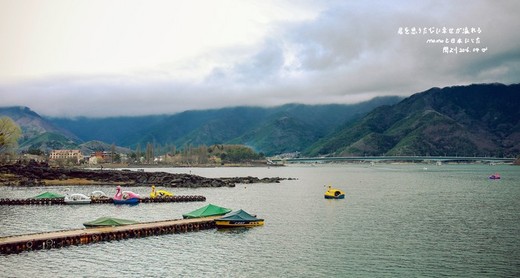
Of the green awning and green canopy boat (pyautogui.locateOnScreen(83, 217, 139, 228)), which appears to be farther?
the green awning

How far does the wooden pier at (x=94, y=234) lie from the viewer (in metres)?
52.8

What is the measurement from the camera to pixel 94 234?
58969 millimetres

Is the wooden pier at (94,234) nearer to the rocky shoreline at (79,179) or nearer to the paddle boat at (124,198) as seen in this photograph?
the paddle boat at (124,198)

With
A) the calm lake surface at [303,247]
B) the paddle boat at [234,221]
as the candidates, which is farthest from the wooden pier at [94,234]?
the calm lake surface at [303,247]

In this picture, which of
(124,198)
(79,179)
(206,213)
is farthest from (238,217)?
(79,179)

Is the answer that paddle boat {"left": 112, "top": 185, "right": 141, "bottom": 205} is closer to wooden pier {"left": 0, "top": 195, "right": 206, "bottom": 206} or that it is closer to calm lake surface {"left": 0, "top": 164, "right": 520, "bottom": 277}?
wooden pier {"left": 0, "top": 195, "right": 206, "bottom": 206}

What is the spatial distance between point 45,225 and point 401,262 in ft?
164

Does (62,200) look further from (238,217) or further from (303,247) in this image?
(303,247)

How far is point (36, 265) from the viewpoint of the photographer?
46.5 m

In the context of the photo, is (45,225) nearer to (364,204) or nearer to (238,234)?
(238,234)

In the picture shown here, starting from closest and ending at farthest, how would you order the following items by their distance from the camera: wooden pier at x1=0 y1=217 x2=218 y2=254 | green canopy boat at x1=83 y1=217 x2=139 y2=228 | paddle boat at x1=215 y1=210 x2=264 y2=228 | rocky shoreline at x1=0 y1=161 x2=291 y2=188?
1. wooden pier at x1=0 y1=217 x2=218 y2=254
2. green canopy boat at x1=83 y1=217 x2=139 y2=228
3. paddle boat at x1=215 y1=210 x2=264 y2=228
4. rocky shoreline at x1=0 y1=161 x2=291 y2=188

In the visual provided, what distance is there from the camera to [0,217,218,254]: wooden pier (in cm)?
5281

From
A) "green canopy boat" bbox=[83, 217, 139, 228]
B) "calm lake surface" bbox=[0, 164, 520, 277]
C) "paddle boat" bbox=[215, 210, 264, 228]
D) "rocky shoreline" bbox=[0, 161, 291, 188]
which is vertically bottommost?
"calm lake surface" bbox=[0, 164, 520, 277]

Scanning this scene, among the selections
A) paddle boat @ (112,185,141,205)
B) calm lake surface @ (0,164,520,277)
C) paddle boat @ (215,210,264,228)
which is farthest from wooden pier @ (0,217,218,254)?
paddle boat @ (112,185,141,205)
